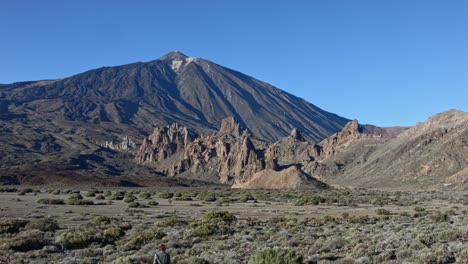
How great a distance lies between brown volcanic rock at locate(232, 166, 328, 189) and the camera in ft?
340

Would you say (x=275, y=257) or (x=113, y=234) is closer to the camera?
(x=275, y=257)

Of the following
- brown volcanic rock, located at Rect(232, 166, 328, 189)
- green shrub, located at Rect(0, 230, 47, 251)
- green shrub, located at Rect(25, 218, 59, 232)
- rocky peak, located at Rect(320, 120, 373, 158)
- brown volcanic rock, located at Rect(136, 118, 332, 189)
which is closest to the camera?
green shrub, located at Rect(0, 230, 47, 251)

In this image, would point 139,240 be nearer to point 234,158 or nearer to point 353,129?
point 234,158

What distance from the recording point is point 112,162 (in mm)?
191375

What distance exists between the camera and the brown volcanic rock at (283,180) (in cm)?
10350

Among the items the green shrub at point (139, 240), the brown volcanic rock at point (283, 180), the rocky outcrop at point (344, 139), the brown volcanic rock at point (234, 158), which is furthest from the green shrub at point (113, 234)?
the rocky outcrop at point (344, 139)

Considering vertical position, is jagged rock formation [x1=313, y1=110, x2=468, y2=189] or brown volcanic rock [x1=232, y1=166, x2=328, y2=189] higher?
jagged rock formation [x1=313, y1=110, x2=468, y2=189]

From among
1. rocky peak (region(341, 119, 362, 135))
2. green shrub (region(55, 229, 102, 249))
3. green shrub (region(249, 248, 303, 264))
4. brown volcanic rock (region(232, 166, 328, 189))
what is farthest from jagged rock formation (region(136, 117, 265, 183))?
green shrub (region(249, 248, 303, 264))

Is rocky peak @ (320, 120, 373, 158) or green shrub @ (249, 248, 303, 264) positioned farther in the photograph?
rocky peak @ (320, 120, 373, 158)

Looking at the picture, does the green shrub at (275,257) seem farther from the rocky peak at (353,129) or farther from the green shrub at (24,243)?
the rocky peak at (353,129)

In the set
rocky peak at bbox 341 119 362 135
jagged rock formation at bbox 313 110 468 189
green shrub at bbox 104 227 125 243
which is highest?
rocky peak at bbox 341 119 362 135

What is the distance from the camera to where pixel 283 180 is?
108750 mm

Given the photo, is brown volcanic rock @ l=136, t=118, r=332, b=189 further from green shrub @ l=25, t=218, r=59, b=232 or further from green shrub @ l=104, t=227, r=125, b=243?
green shrub @ l=104, t=227, r=125, b=243

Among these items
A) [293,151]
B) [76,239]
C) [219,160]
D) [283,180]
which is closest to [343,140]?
[293,151]
